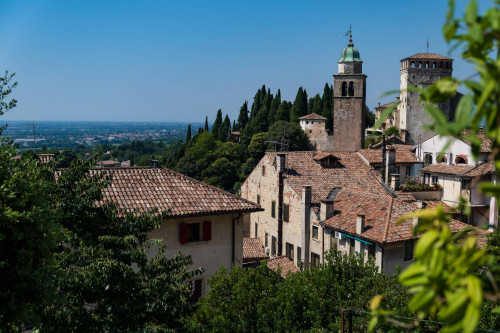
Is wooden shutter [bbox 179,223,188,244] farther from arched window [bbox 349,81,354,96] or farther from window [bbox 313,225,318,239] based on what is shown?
arched window [bbox 349,81,354,96]

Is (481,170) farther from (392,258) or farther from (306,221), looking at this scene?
(392,258)

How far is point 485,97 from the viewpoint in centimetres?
169

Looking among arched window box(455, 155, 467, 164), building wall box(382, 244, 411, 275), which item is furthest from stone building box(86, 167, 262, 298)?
arched window box(455, 155, 467, 164)

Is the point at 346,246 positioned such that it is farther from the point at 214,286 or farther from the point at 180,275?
the point at 180,275

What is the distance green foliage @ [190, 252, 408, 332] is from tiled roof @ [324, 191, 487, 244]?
22.3 ft

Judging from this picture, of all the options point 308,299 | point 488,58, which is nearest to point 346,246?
point 308,299

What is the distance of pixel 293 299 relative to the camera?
1209 centimetres

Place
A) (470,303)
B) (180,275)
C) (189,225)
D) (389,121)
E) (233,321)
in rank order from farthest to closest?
(389,121) → (189,225) → (233,321) → (180,275) → (470,303)

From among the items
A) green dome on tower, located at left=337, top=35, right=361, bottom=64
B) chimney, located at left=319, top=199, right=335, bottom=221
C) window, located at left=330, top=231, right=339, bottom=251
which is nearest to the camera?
window, located at left=330, top=231, right=339, bottom=251

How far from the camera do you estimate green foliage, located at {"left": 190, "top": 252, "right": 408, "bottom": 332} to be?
11539 millimetres

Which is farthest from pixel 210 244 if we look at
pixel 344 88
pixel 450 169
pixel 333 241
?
pixel 344 88

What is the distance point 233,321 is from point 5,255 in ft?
21.4

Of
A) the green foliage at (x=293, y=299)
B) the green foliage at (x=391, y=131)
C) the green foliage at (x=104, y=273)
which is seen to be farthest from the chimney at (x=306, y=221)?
the green foliage at (x=391, y=131)

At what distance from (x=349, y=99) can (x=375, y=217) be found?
32459 millimetres
